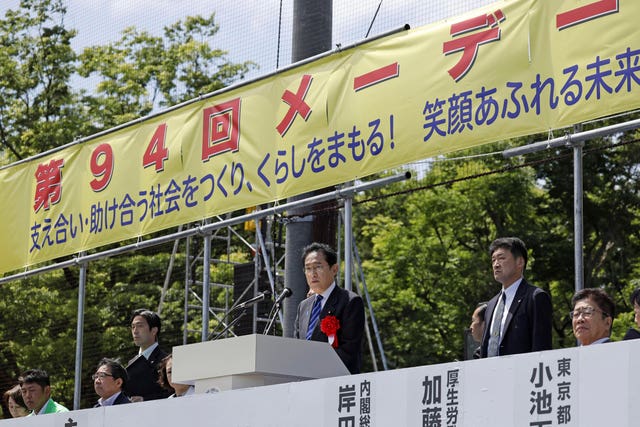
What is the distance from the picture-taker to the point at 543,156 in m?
20.9

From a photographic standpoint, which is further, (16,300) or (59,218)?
(16,300)

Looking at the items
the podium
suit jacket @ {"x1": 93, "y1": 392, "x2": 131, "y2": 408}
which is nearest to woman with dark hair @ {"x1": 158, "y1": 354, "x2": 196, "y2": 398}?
suit jacket @ {"x1": 93, "y1": 392, "x2": 131, "y2": 408}

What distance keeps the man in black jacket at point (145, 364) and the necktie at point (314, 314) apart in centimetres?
147

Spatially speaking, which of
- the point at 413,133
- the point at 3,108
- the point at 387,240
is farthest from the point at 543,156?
the point at 413,133

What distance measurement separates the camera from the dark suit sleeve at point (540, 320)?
16.4 feet

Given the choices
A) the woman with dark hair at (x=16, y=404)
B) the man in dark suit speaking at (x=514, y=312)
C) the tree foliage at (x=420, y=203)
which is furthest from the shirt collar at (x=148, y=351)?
the tree foliage at (x=420, y=203)

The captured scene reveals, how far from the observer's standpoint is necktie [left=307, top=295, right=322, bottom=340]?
19.2 feet

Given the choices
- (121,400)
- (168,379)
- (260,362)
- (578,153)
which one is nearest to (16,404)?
(121,400)

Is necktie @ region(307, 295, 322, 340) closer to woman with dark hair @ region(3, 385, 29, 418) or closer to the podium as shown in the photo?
the podium

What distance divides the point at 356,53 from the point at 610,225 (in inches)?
627

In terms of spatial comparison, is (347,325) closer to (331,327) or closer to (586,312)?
(331,327)

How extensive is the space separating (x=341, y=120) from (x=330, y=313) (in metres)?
1.53

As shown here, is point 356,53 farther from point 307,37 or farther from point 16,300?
point 16,300

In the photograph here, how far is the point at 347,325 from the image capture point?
5680mm
